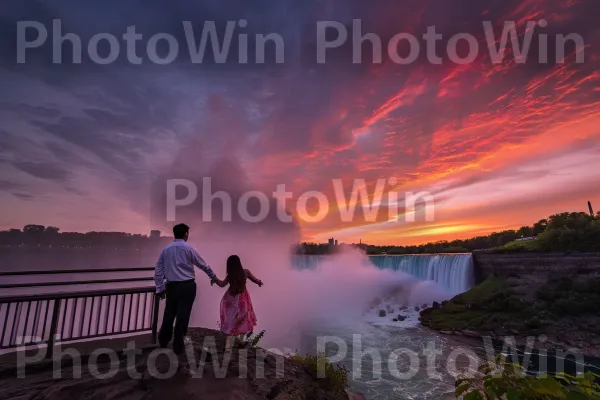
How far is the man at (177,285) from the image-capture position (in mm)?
6723

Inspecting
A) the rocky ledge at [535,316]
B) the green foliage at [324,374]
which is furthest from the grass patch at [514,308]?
the green foliage at [324,374]

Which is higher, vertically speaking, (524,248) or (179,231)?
(179,231)

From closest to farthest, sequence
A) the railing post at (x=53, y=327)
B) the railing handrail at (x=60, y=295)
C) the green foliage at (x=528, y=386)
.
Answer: the green foliage at (x=528, y=386) → the railing handrail at (x=60, y=295) → the railing post at (x=53, y=327)

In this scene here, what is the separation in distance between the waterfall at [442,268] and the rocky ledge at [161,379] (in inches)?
1433

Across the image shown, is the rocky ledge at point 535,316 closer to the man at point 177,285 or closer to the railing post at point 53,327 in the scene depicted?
the man at point 177,285

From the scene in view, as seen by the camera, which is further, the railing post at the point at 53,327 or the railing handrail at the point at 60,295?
the railing post at the point at 53,327

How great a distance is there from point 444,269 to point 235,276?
40.2m

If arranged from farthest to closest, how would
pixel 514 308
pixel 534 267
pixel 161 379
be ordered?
pixel 534 267 → pixel 514 308 → pixel 161 379

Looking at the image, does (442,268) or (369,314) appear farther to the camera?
(442,268)

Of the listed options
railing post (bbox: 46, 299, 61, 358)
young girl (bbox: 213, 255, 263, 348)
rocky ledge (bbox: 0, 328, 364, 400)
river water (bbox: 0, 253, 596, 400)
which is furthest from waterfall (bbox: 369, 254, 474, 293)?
railing post (bbox: 46, 299, 61, 358)

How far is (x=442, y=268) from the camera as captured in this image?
4191 cm

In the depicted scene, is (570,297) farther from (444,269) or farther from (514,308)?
(444,269)

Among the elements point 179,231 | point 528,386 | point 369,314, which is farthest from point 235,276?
point 369,314

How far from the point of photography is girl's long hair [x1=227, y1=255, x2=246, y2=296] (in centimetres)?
818
